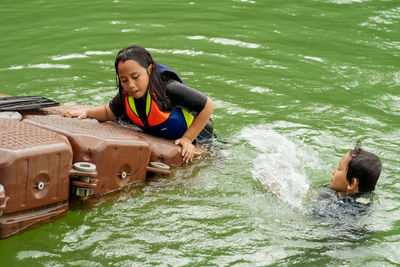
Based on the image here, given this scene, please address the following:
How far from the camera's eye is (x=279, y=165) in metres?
5.16

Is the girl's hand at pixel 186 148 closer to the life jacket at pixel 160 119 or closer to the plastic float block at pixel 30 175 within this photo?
the life jacket at pixel 160 119

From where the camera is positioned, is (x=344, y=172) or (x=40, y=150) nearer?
(x=40, y=150)

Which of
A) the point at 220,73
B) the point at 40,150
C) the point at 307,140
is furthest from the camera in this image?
the point at 220,73

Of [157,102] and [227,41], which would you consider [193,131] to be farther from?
[227,41]

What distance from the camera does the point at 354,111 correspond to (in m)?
6.35

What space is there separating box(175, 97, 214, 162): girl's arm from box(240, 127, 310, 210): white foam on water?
607mm

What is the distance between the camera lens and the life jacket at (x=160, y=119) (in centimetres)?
476

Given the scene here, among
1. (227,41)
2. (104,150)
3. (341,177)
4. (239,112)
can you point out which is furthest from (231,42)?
(104,150)

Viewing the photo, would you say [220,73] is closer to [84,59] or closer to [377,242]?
[84,59]

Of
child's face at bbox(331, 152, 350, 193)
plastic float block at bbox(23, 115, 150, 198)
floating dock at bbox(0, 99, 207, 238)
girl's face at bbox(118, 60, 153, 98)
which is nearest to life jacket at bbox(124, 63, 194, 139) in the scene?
girl's face at bbox(118, 60, 153, 98)

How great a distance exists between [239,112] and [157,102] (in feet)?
5.83

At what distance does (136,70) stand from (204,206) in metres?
1.22

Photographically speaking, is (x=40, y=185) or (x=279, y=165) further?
(x=279, y=165)

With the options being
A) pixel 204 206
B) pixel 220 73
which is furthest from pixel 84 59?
pixel 204 206
